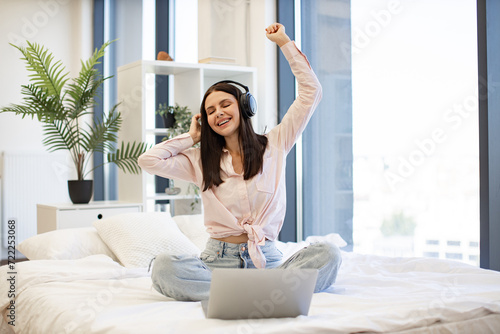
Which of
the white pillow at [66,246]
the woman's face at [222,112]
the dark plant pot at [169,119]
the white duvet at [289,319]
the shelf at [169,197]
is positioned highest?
the dark plant pot at [169,119]

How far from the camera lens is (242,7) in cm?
412

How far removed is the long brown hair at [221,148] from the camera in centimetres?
211

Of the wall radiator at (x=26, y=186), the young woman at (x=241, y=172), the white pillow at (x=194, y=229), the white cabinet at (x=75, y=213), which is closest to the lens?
the young woman at (x=241, y=172)

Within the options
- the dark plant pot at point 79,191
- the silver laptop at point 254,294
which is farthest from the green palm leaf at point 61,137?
the silver laptop at point 254,294

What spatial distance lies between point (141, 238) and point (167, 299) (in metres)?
0.80

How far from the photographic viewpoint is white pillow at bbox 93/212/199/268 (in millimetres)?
2588

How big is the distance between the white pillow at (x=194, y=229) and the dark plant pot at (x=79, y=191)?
0.82m

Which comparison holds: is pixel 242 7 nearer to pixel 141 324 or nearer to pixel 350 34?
pixel 350 34

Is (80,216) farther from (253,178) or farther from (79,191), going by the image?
(253,178)

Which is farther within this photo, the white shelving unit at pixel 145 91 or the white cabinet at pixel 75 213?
the white shelving unit at pixel 145 91

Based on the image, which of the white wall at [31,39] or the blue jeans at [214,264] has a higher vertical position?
the white wall at [31,39]

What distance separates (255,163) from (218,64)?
1.90 m

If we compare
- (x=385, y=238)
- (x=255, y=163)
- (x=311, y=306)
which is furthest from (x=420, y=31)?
(x=311, y=306)

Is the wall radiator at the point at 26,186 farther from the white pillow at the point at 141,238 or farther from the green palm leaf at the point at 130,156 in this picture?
the white pillow at the point at 141,238
